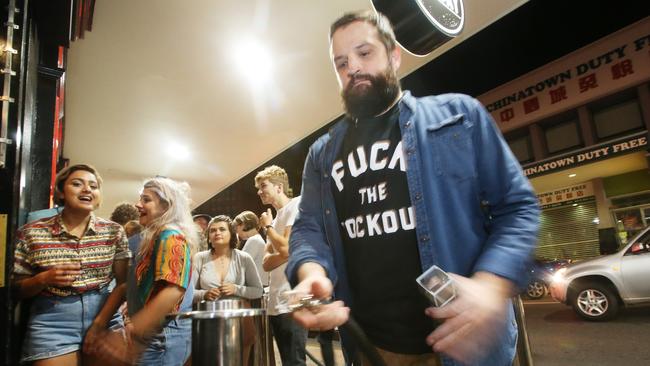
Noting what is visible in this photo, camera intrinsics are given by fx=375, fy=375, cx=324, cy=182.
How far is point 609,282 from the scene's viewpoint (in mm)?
6766

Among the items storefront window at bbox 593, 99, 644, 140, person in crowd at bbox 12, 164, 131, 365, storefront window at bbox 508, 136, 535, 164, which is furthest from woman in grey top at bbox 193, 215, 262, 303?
storefront window at bbox 508, 136, 535, 164

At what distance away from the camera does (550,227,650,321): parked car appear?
6.38 metres

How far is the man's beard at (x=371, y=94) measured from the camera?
1.50m

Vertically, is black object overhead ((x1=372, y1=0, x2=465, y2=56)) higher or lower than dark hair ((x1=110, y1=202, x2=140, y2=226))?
higher

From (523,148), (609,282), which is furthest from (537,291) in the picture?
(523,148)

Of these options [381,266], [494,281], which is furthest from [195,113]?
[494,281]

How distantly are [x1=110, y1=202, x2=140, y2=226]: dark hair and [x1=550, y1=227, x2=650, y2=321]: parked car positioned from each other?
24.7ft

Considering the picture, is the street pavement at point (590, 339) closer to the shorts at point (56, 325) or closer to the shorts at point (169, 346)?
the shorts at point (169, 346)

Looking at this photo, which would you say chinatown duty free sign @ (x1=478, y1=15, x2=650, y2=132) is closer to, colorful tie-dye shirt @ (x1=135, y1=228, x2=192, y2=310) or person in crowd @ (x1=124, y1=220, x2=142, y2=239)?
person in crowd @ (x1=124, y1=220, x2=142, y2=239)

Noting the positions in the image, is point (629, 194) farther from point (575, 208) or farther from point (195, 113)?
point (195, 113)

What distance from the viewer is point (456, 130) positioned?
135cm

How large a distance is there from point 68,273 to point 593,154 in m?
13.4

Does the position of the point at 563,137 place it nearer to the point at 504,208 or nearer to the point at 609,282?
the point at 609,282

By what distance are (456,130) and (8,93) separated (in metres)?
2.45
